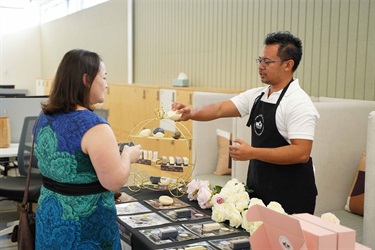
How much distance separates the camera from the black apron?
233 cm

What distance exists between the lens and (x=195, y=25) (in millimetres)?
6410

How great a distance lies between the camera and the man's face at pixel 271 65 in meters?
2.36

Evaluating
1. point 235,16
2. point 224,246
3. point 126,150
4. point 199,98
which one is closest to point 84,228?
point 126,150

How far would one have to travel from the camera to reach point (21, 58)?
12297 millimetres

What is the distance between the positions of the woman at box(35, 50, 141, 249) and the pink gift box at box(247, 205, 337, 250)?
55 centimetres

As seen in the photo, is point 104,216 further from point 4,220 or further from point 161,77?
point 161,77

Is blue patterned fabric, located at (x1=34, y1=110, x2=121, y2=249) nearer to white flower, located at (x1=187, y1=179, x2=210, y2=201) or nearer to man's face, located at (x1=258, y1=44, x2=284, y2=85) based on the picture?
white flower, located at (x1=187, y1=179, x2=210, y2=201)

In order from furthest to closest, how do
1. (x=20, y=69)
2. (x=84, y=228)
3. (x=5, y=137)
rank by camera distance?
(x=20, y=69) < (x=5, y=137) < (x=84, y=228)

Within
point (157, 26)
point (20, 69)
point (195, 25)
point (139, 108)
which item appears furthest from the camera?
point (20, 69)

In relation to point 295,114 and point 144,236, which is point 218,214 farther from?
point 295,114

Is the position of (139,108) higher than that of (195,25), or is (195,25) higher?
(195,25)

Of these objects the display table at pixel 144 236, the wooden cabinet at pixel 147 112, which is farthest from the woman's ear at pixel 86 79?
the wooden cabinet at pixel 147 112

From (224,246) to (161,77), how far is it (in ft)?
18.8

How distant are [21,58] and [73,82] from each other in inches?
448
